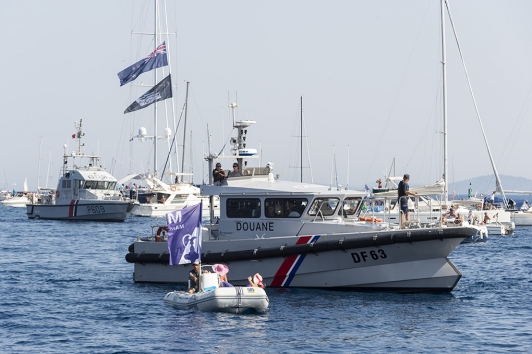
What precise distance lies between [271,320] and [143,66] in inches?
1737

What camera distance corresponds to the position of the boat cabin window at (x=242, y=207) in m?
22.2

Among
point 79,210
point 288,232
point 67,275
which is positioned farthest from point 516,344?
point 79,210

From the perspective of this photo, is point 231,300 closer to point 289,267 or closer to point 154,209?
point 289,267

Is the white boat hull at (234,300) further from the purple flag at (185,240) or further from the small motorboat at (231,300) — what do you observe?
the purple flag at (185,240)

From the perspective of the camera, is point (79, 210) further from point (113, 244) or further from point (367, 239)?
point (367, 239)

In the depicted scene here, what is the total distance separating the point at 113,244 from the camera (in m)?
39.6

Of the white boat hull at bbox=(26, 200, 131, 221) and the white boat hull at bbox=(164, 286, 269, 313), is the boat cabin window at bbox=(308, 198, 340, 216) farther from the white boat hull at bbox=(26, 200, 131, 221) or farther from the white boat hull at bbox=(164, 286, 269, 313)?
the white boat hull at bbox=(26, 200, 131, 221)

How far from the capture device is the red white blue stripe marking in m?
20.9

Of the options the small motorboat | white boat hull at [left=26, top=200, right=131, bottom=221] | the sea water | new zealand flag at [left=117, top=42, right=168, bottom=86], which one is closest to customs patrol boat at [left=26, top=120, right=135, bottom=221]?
white boat hull at [left=26, top=200, right=131, bottom=221]

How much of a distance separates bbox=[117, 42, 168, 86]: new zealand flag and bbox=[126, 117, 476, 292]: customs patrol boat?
123 ft

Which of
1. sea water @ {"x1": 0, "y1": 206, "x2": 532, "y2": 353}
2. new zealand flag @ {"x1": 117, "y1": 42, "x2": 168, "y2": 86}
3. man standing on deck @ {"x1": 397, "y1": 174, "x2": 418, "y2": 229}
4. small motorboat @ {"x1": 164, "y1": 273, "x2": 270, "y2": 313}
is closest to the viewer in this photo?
sea water @ {"x1": 0, "y1": 206, "x2": 532, "y2": 353}

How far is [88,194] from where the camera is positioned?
5706cm

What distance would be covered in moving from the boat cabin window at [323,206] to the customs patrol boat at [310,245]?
27mm

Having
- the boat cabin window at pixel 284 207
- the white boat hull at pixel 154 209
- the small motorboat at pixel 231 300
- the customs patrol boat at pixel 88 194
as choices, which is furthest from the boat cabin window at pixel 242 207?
the white boat hull at pixel 154 209
